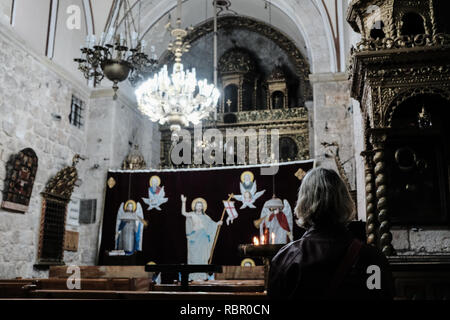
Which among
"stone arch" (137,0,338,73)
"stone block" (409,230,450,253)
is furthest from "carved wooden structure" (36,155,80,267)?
"stone block" (409,230,450,253)

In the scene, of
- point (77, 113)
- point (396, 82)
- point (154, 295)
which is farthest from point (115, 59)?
point (154, 295)

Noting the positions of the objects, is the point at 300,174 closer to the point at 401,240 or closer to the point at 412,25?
the point at 401,240

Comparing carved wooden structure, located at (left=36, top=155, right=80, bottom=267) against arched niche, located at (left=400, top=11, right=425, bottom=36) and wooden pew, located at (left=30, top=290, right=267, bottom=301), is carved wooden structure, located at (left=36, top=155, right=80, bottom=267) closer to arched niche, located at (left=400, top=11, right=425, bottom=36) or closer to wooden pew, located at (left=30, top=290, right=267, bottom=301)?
wooden pew, located at (left=30, top=290, right=267, bottom=301)

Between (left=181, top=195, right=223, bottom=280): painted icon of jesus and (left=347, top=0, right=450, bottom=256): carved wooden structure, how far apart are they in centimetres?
422

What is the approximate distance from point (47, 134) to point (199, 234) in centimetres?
303

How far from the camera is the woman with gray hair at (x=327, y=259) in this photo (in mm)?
1535

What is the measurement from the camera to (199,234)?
328 inches

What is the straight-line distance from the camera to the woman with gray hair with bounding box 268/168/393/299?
154 centimetres

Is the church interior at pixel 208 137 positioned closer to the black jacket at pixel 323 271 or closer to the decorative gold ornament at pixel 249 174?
the decorative gold ornament at pixel 249 174

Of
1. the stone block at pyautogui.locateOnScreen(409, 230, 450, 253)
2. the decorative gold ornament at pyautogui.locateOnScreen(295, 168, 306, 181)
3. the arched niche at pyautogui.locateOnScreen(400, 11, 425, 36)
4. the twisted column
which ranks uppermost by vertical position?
the arched niche at pyautogui.locateOnScreen(400, 11, 425, 36)

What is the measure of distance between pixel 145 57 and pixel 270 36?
6019 mm

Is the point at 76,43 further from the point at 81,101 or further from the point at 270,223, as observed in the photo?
the point at 270,223

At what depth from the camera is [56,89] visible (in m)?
8.26

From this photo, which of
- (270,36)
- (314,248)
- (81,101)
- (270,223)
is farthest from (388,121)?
(270,36)
